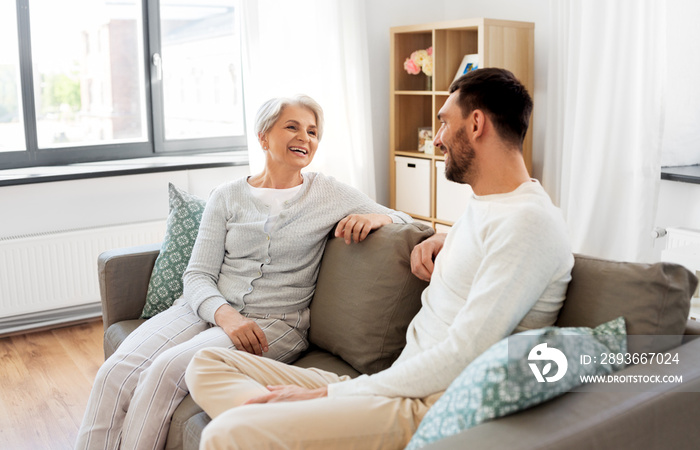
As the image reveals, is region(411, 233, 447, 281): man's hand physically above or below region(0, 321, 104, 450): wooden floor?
above

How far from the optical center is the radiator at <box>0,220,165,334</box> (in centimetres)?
341

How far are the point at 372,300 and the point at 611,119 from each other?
1783 millimetres

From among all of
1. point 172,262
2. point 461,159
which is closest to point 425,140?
→ point 172,262

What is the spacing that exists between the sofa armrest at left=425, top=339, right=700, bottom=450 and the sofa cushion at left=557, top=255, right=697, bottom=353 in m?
0.08

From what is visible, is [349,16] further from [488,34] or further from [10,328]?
[10,328]

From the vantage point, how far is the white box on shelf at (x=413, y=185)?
13.2 ft

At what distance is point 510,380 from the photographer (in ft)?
3.99

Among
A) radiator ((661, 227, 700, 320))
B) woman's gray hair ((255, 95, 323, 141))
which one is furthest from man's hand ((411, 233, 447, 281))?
radiator ((661, 227, 700, 320))

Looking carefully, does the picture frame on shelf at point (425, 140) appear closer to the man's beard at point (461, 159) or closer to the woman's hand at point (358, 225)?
the woman's hand at point (358, 225)

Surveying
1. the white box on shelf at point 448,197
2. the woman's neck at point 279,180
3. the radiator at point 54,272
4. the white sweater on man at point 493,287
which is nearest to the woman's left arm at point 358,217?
the woman's neck at point 279,180

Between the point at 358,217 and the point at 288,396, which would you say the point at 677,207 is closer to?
the point at 358,217

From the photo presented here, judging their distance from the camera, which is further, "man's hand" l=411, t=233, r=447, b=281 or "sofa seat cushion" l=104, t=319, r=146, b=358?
"sofa seat cushion" l=104, t=319, r=146, b=358

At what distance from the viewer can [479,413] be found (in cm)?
124

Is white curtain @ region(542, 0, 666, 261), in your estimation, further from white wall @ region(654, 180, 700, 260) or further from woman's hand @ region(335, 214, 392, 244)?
woman's hand @ region(335, 214, 392, 244)
